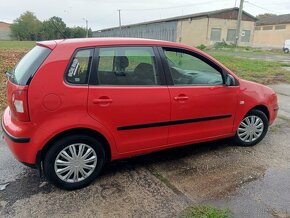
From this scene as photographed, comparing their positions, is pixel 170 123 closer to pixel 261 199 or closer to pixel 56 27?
pixel 261 199

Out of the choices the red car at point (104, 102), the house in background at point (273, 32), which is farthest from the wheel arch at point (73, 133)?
the house in background at point (273, 32)

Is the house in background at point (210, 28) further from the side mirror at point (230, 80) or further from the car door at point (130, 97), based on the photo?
the car door at point (130, 97)

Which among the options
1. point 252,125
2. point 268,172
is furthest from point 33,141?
point 252,125

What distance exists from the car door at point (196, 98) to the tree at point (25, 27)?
70378 millimetres

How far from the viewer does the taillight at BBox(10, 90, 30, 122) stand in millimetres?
2766

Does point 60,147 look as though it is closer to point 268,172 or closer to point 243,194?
point 243,194

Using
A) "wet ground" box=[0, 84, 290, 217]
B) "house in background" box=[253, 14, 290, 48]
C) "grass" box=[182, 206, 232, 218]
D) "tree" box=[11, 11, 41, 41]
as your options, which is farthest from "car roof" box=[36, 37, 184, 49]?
"tree" box=[11, 11, 41, 41]

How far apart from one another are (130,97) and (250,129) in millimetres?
2189

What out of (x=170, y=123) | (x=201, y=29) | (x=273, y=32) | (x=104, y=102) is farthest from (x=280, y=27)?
(x=104, y=102)

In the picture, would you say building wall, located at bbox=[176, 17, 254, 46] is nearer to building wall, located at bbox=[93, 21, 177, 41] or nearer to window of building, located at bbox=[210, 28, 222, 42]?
window of building, located at bbox=[210, 28, 222, 42]

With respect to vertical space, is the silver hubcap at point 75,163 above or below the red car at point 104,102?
below

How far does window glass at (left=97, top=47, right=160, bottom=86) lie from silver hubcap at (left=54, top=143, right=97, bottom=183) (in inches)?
30.2

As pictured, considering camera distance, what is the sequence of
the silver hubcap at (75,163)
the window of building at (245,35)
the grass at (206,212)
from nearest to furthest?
1. the grass at (206,212)
2. the silver hubcap at (75,163)
3. the window of building at (245,35)

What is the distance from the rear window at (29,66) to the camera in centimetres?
284
